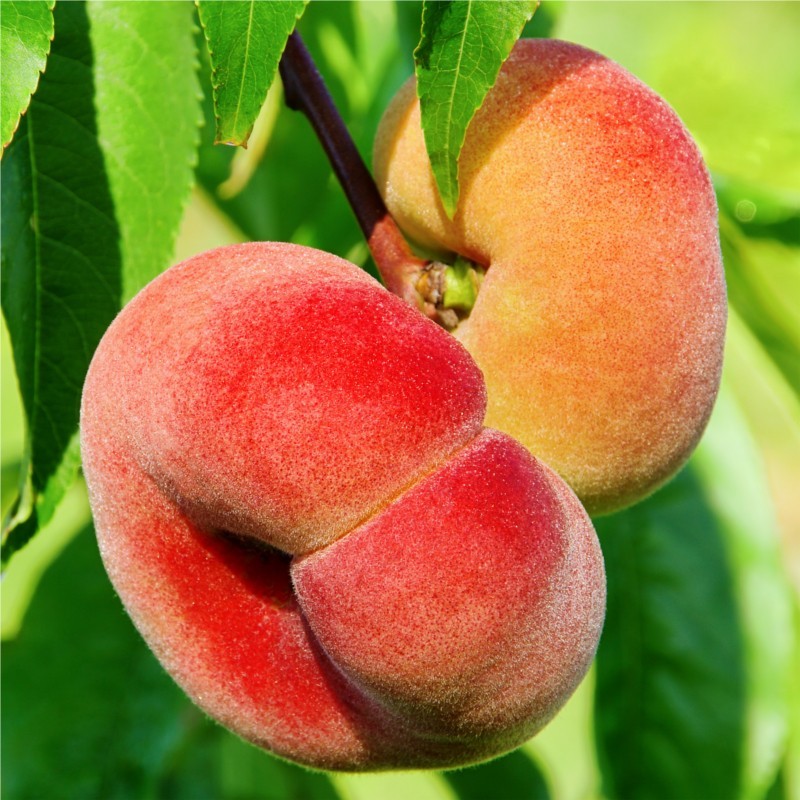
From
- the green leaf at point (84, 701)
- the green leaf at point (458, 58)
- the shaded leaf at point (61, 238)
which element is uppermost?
the green leaf at point (458, 58)

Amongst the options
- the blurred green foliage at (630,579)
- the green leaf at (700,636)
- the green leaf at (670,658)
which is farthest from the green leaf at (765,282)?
the green leaf at (670,658)

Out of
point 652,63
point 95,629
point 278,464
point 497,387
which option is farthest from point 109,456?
point 652,63

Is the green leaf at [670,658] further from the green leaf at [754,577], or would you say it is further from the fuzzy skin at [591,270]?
the fuzzy skin at [591,270]

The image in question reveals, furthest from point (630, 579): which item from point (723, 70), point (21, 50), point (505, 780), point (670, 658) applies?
point (21, 50)

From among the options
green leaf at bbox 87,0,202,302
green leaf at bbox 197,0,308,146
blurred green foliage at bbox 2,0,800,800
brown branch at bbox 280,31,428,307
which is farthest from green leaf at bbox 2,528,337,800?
green leaf at bbox 197,0,308,146

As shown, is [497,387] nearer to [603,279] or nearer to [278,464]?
[603,279]

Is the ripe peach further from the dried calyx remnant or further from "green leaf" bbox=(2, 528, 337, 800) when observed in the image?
"green leaf" bbox=(2, 528, 337, 800)
